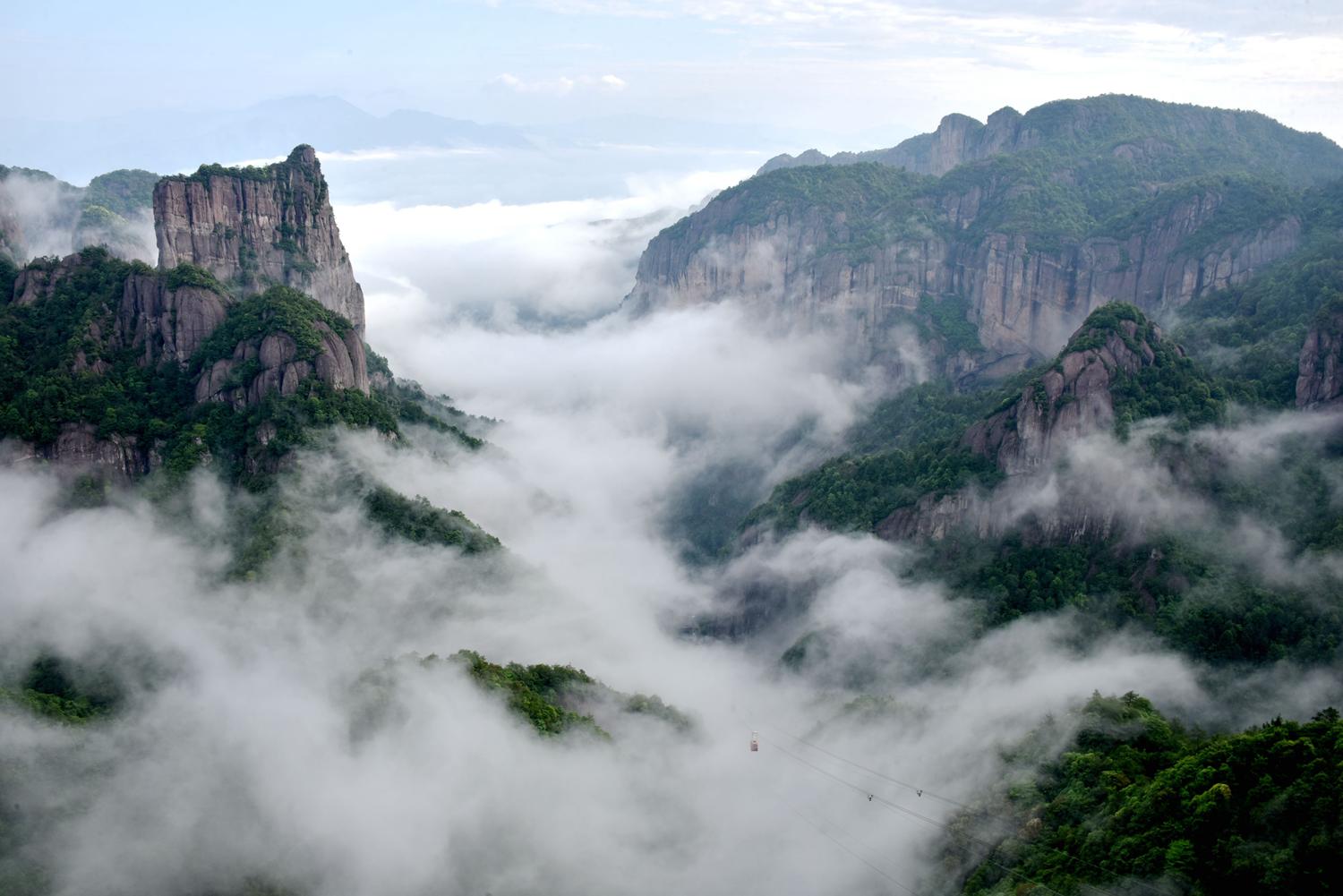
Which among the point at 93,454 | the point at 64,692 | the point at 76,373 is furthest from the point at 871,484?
the point at 64,692

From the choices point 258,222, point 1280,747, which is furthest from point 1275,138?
point 1280,747

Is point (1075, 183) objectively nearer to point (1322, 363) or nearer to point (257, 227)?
point (1322, 363)

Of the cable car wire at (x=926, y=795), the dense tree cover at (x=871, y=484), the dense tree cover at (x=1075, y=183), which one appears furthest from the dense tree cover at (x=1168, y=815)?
the dense tree cover at (x=1075, y=183)

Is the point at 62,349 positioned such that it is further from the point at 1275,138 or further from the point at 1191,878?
the point at 1275,138

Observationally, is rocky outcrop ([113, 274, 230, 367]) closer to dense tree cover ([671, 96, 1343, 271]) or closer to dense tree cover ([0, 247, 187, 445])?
dense tree cover ([0, 247, 187, 445])

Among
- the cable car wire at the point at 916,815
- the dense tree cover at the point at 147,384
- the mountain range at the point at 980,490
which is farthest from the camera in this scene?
the dense tree cover at the point at 147,384

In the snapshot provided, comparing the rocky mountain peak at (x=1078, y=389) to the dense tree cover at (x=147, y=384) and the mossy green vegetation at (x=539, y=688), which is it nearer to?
the mossy green vegetation at (x=539, y=688)

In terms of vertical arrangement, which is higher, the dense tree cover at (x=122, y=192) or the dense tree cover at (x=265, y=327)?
the dense tree cover at (x=122, y=192)
